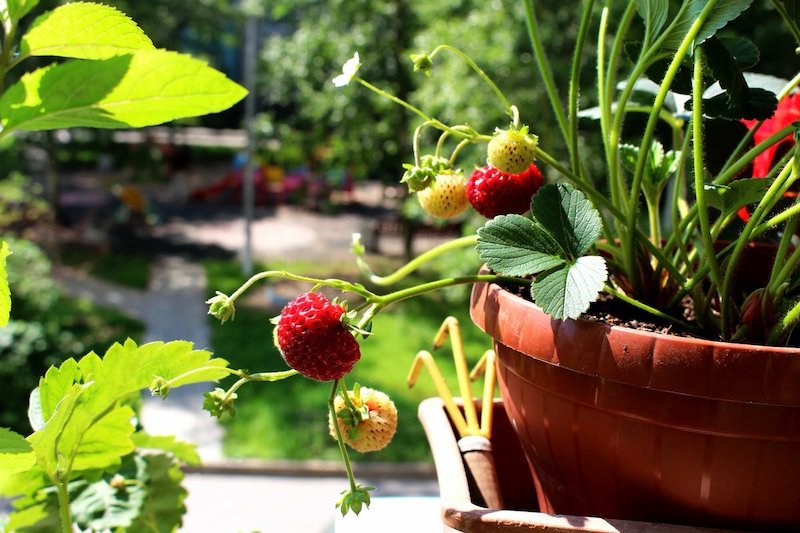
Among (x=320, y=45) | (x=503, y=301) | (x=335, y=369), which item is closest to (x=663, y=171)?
(x=503, y=301)

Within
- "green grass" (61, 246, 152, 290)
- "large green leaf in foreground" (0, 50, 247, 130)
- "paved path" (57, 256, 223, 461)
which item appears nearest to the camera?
"large green leaf in foreground" (0, 50, 247, 130)

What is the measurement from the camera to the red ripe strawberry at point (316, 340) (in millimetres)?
409

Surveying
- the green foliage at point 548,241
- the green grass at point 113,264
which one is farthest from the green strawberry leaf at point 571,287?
the green grass at point 113,264

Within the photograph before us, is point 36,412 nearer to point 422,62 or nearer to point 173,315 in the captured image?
point 422,62

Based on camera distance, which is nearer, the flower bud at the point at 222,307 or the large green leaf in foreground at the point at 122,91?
the large green leaf in foreground at the point at 122,91

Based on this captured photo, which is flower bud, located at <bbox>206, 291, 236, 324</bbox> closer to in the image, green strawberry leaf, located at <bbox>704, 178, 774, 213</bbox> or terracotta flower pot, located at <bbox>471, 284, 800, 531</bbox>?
terracotta flower pot, located at <bbox>471, 284, 800, 531</bbox>

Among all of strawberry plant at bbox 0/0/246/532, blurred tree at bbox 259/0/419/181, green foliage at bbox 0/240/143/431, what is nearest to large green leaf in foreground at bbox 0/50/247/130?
strawberry plant at bbox 0/0/246/532

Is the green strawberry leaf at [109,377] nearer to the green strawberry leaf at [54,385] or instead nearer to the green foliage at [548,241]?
the green strawberry leaf at [54,385]

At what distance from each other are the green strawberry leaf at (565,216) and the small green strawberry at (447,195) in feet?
0.30

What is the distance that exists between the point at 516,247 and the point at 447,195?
99mm

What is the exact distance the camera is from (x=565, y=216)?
44 cm

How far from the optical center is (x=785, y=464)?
16.3 inches

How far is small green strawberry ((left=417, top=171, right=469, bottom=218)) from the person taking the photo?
1.74 ft

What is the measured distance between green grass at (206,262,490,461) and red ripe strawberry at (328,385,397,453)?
2771 millimetres
